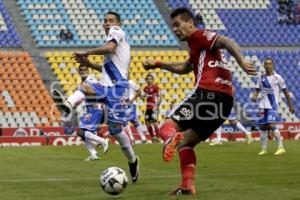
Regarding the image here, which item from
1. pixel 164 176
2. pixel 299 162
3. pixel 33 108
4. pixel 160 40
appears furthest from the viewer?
pixel 160 40

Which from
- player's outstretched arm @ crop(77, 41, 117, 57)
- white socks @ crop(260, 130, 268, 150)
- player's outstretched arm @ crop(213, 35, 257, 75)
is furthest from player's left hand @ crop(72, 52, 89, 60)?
white socks @ crop(260, 130, 268, 150)

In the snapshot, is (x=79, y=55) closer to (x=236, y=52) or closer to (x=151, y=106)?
(x=236, y=52)

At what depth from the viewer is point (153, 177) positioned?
36.7 ft

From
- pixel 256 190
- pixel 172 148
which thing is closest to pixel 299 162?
pixel 256 190

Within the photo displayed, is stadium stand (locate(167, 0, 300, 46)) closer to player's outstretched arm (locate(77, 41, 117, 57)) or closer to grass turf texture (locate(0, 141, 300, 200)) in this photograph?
Answer: grass turf texture (locate(0, 141, 300, 200))

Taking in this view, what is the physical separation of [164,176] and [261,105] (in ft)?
23.8

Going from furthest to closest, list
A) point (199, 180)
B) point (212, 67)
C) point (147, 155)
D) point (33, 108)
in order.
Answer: point (33, 108), point (147, 155), point (199, 180), point (212, 67)

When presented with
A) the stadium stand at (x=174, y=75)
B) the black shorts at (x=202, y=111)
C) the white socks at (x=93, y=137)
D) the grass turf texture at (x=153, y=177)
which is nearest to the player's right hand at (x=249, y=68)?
the black shorts at (x=202, y=111)

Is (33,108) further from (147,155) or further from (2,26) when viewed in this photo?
(147,155)

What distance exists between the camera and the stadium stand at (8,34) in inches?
1215

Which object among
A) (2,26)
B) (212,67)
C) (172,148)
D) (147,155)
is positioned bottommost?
(147,155)

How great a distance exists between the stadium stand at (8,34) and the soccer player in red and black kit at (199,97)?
23.0 m

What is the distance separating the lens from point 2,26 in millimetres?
31125

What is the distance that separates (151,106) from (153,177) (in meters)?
13.6
